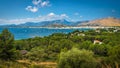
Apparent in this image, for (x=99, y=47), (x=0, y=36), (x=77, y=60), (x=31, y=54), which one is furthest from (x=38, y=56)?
(x=77, y=60)

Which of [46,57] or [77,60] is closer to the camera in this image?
[77,60]

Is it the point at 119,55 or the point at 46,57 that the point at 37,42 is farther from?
the point at 119,55

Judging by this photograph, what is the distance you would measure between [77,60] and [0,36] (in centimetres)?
1531

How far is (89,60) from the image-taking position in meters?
26.5

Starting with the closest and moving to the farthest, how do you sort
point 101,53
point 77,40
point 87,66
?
point 87,66
point 101,53
point 77,40

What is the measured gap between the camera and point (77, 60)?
26.0 meters

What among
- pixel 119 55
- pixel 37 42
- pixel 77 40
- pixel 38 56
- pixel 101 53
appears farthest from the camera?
pixel 77 40

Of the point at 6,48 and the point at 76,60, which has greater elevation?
the point at 6,48

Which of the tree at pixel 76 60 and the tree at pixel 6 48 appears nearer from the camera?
the tree at pixel 76 60

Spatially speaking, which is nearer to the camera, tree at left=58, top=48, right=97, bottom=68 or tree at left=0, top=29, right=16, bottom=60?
tree at left=58, top=48, right=97, bottom=68

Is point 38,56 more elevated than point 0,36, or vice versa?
point 0,36

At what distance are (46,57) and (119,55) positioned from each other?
17970mm

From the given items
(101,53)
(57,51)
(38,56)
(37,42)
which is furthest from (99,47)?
(37,42)

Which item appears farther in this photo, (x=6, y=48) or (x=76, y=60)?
(x=6, y=48)
